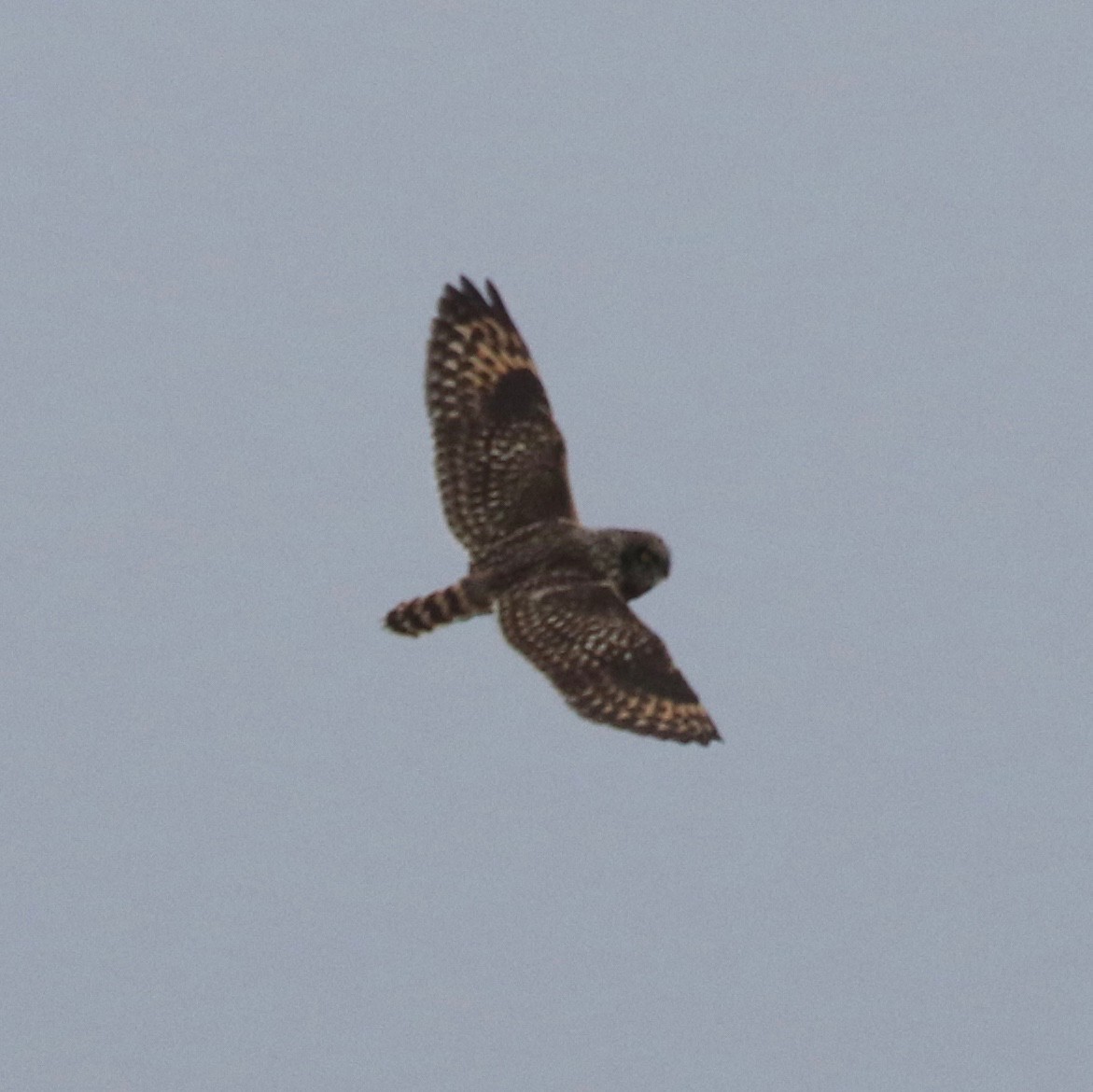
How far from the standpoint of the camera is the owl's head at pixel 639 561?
74.6 ft

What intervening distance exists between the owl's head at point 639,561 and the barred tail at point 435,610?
1.30m

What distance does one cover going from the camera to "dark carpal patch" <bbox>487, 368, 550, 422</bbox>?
76.4 feet

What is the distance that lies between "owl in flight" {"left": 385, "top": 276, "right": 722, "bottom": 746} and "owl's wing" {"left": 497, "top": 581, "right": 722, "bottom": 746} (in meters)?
0.01

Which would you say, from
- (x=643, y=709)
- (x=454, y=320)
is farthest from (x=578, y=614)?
(x=454, y=320)

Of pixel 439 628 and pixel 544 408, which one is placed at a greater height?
pixel 544 408

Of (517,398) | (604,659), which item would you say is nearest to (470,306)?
(517,398)

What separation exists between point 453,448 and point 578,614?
2.23m

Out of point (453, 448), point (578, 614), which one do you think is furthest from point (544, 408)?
point (578, 614)

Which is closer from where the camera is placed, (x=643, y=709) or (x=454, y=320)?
(x=643, y=709)

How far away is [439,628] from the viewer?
22359 mm

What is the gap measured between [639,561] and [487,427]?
1.85m

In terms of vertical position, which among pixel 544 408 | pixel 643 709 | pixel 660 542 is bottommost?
pixel 643 709

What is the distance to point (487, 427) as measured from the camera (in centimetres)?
2322

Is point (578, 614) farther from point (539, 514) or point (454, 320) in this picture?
point (454, 320)
